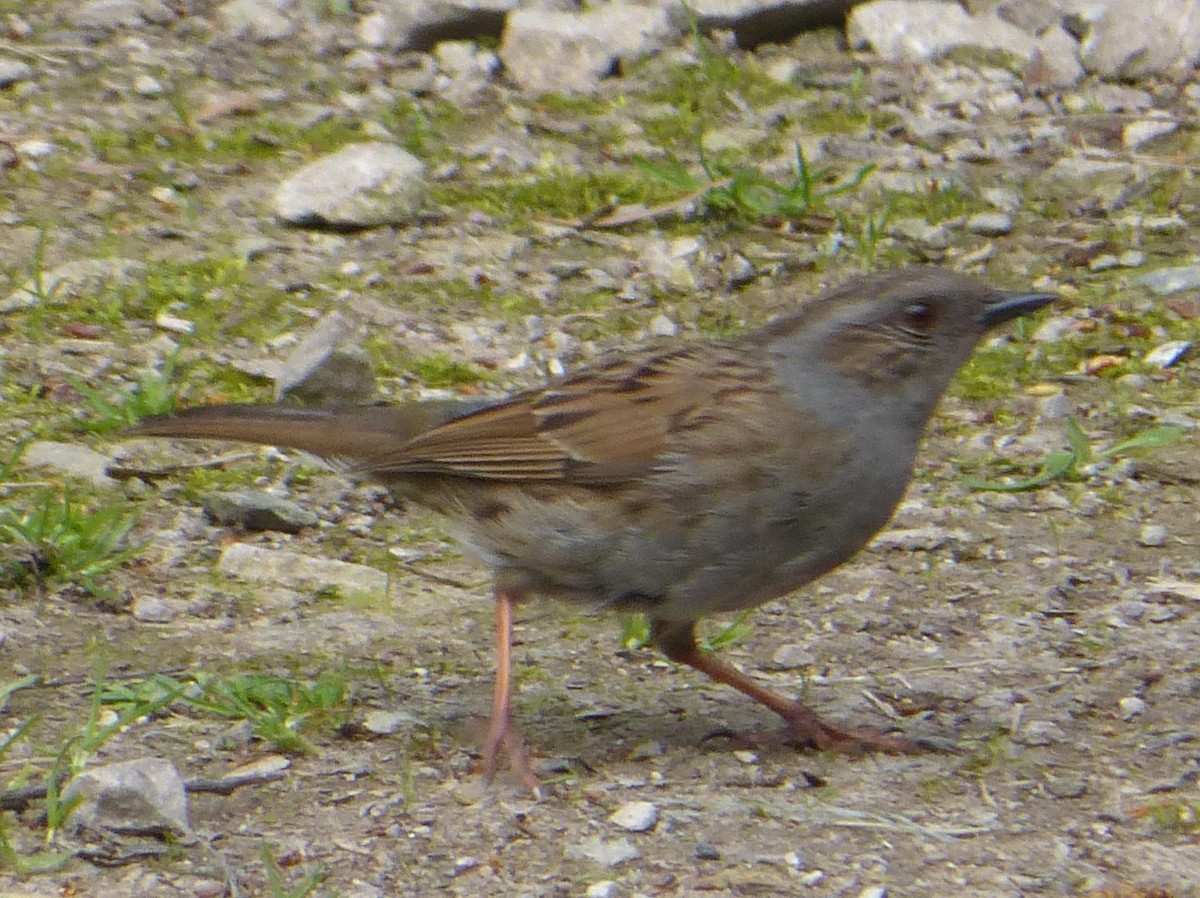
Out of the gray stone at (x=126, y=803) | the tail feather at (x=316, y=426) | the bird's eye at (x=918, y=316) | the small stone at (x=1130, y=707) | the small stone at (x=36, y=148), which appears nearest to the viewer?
the gray stone at (x=126, y=803)

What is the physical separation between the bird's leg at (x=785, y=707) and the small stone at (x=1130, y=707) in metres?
0.51

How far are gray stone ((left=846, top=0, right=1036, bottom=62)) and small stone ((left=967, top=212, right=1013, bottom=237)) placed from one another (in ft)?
4.26

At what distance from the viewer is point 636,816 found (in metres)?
3.86

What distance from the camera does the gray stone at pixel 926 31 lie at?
8.19 m

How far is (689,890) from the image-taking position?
358 cm

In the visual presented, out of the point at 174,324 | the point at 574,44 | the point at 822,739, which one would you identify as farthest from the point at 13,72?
the point at 822,739

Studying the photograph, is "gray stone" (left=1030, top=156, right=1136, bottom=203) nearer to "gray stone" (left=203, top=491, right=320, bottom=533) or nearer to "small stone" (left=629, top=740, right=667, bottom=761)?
"gray stone" (left=203, top=491, right=320, bottom=533)

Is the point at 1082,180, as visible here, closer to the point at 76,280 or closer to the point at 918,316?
the point at 918,316

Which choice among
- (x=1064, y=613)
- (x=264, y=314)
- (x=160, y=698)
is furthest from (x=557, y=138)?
(x=160, y=698)

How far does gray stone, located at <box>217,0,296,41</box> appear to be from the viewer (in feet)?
27.7

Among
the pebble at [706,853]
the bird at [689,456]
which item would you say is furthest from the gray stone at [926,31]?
the pebble at [706,853]

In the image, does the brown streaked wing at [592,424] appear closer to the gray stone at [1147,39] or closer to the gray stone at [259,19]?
the gray stone at [1147,39]

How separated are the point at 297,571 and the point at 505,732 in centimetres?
118

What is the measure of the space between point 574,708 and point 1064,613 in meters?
1.31
